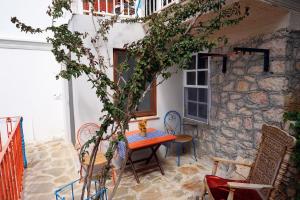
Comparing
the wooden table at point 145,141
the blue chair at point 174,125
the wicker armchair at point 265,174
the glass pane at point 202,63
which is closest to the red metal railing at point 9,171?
the wooden table at point 145,141

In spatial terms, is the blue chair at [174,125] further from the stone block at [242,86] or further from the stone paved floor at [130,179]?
the stone block at [242,86]

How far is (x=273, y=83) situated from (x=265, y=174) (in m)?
1.12

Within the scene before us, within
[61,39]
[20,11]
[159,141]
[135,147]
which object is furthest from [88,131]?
[20,11]

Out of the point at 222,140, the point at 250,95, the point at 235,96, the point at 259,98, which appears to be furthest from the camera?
the point at 222,140

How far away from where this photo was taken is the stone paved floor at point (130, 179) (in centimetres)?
287

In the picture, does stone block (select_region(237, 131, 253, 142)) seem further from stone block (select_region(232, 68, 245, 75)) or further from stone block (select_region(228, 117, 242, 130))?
stone block (select_region(232, 68, 245, 75))

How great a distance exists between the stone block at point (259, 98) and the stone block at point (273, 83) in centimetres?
9

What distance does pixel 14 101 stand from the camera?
484 cm

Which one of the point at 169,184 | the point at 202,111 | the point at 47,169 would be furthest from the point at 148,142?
the point at 47,169

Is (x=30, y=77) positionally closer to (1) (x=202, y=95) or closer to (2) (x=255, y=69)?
(1) (x=202, y=95)

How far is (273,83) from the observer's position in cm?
253

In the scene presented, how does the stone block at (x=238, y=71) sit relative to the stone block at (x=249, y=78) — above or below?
above

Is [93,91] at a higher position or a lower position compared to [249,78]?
lower

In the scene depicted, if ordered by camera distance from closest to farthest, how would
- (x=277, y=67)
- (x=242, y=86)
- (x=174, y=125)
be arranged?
(x=277, y=67) → (x=242, y=86) → (x=174, y=125)
